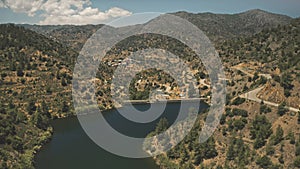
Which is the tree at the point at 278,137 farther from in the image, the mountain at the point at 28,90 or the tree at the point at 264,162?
the mountain at the point at 28,90

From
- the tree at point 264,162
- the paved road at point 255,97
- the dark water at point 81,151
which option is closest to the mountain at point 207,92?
the tree at point 264,162

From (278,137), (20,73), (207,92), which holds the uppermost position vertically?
(20,73)

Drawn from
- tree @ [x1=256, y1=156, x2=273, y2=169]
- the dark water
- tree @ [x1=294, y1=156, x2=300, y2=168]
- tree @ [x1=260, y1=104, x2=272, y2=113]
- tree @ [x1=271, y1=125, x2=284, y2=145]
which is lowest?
the dark water

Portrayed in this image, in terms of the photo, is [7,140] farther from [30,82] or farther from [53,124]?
[30,82]

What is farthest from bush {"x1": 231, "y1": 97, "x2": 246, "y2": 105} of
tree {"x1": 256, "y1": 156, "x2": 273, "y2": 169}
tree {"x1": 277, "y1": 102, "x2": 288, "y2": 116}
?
tree {"x1": 256, "y1": 156, "x2": 273, "y2": 169}

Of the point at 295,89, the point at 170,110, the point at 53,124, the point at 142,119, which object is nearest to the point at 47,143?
Answer: the point at 53,124

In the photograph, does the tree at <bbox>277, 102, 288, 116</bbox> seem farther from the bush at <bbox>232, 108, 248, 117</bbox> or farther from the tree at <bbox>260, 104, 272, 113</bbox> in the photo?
the bush at <bbox>232, 108, 248, 117</bbox>

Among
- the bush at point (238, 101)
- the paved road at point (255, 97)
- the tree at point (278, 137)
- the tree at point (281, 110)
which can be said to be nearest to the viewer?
the tree at point (278, 137)

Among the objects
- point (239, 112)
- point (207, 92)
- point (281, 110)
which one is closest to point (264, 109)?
point (281, 110)

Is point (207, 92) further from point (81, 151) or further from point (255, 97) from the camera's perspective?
point (81, 151)
